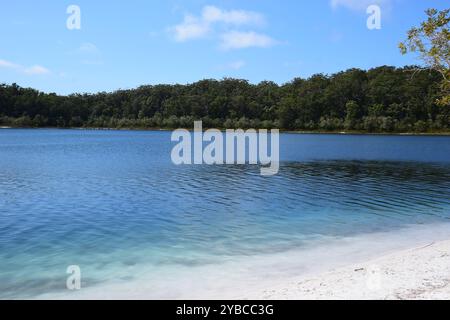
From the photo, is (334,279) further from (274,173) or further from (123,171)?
(123,171)

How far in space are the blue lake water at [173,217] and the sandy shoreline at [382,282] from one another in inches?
162

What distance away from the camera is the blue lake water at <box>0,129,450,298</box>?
1542 cm

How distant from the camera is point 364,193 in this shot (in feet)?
109

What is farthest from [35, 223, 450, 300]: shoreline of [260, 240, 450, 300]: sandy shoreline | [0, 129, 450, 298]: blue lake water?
[0, 129, 450, 298]: blue lake water

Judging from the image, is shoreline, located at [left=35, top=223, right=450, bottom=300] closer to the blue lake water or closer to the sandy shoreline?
the sandy shoreline

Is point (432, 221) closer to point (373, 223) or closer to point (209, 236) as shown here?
point (373, 223)

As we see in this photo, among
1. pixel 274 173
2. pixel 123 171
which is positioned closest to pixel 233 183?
pixel 274 173

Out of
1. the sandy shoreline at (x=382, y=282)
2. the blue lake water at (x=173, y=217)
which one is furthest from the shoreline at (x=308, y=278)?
the blue lake water at (x=173, y=217)

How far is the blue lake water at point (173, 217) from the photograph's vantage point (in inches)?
607

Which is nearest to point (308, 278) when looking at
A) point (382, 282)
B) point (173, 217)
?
point (382, 282)
